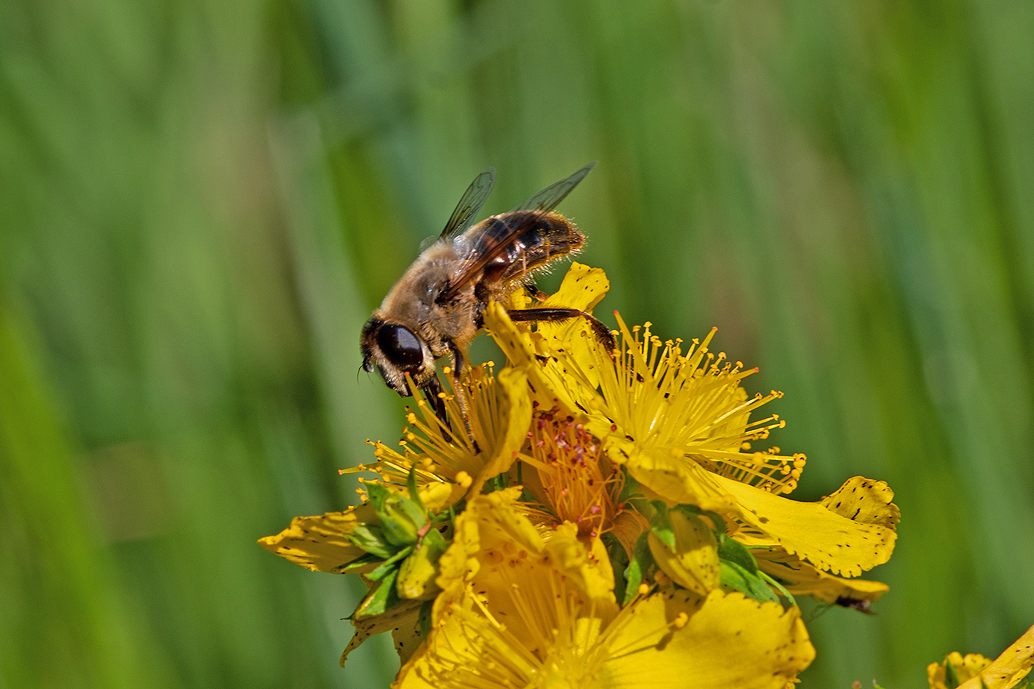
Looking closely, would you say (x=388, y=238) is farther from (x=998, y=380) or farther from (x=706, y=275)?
(x=998, y=380)

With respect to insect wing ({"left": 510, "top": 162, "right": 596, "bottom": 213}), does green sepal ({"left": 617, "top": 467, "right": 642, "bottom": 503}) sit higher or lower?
lower

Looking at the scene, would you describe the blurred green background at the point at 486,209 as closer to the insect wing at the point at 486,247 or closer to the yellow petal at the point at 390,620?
the insect wing at the point at 486,247

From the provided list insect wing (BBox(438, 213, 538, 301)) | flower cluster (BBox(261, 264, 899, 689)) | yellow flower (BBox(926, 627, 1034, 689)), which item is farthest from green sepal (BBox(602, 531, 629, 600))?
insect wing (BBox(438, 213, 538, 301))

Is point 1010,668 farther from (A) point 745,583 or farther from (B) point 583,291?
(B) point 583,291

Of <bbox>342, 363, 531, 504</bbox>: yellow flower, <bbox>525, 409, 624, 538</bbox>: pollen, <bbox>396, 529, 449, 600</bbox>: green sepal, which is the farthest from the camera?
<bbox>342, 363, 531, 504</bbox>: yellow flower

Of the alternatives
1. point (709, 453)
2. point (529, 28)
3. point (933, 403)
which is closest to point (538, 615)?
point (709, 453)

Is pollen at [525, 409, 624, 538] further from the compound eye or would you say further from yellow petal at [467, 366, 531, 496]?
the compound eye

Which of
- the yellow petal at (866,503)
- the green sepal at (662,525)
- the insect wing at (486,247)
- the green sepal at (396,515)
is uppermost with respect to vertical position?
the insect wing at (486,247)

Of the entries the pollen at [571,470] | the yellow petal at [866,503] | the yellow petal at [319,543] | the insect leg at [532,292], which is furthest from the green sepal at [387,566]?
the insect leg at [532,292]
